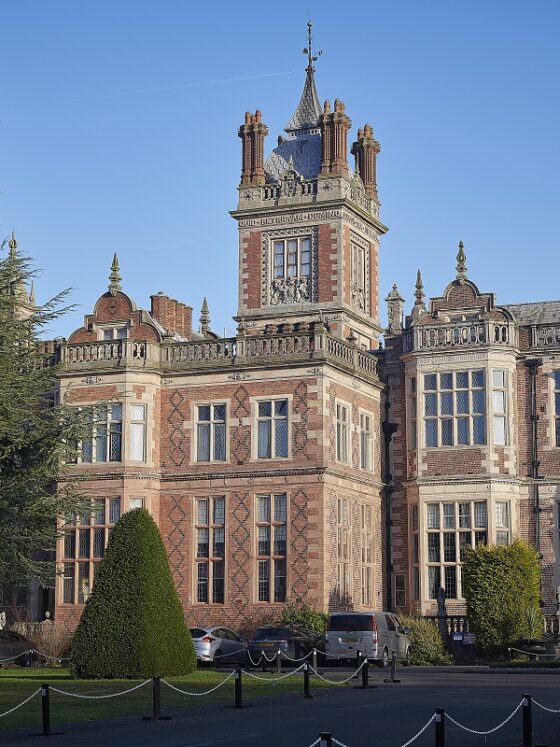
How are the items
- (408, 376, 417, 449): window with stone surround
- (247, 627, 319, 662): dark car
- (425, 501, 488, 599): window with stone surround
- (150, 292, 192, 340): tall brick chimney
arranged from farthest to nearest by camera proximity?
1. (150, 292, 192, 340): tall brick chimney
2. (408, 376, 417, 449): window with stone surround
3. (425, 501, 488, 599): window with stone surround
4. (247, 627, 319, 662): dark car

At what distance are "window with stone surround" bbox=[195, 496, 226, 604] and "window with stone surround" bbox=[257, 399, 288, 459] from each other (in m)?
2.14

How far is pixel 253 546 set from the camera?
137 feet

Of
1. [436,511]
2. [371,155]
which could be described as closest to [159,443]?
[436,511]

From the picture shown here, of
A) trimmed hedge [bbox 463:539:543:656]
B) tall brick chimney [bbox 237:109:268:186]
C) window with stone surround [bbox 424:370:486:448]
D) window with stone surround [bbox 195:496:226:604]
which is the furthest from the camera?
tall brick chimney [bbox 237:109:268:186]

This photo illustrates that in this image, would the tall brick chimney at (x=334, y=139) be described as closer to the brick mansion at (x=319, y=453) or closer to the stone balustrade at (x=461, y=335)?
the brick mansion at (x=319, y=453)

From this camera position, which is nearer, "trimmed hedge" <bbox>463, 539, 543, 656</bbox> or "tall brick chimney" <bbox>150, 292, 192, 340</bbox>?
"trimmed hedge" <bbox>463, 539, 543, 656</bbox>

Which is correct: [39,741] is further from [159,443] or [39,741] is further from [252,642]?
[159,443]

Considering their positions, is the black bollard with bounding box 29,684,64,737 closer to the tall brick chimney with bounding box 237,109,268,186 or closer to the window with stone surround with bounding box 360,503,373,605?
the window with stone surround with bounding box 360,503,373,605

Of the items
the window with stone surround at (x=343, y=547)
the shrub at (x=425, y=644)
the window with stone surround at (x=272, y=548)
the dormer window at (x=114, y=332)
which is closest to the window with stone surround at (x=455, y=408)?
the window with stone surround at (x=343, y=547)

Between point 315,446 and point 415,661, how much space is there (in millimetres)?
7058

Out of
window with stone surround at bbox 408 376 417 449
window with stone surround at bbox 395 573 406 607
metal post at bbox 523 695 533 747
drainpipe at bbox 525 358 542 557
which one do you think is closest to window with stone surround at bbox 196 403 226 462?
window with stone surround at bbox 408 376 417 449

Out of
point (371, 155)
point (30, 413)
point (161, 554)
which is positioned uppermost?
point (371, 155)

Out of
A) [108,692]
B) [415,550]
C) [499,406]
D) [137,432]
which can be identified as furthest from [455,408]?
[108,692]

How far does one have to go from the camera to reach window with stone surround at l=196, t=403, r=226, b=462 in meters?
→ 43.0
